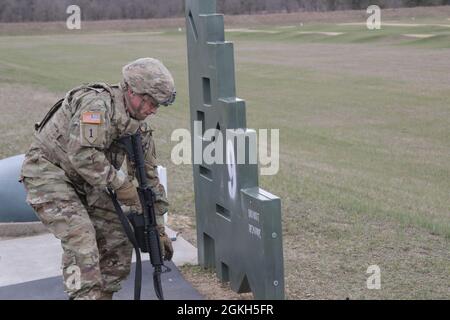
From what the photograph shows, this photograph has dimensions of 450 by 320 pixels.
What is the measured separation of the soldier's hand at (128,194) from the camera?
482cm

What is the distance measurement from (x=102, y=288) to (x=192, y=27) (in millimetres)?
2021

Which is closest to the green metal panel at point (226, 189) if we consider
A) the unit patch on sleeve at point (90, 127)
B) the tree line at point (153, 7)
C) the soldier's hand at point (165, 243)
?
the soldier's hand at point (165, 243)

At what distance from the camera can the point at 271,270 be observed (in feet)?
16.1

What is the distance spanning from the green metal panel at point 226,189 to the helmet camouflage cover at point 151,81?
670 millimetres

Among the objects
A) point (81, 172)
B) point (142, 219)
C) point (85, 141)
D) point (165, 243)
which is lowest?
point (165, 243)

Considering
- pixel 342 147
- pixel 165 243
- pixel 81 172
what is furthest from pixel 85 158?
pixel 342 147

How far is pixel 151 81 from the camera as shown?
465 cm

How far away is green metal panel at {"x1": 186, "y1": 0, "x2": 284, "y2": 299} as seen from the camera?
16.1 feet

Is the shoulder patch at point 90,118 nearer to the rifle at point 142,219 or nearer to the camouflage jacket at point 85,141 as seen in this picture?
the camouflage jacket at point 85,141

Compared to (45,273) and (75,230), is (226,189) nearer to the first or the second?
(75,230)

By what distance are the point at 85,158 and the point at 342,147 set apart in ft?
29.9

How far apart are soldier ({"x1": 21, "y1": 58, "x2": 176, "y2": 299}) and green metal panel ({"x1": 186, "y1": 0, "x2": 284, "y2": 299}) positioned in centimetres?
63

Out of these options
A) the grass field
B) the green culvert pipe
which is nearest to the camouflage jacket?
the grass field

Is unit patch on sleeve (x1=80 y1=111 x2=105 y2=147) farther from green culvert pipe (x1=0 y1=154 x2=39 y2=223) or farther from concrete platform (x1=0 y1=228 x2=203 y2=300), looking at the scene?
green culvert pipe (x1=0 y1=154 x2=39 y2=223)
